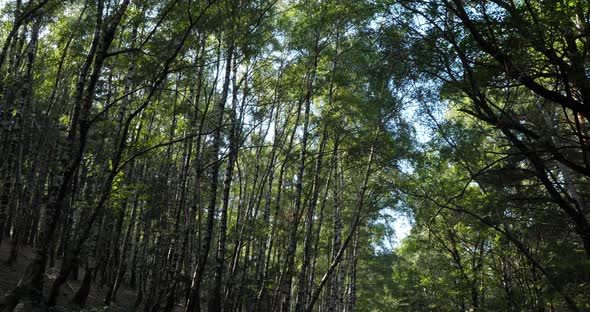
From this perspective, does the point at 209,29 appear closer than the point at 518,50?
No

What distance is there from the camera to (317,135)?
49.4ft

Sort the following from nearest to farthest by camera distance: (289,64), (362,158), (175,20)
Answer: (175,20), (362,158), (289,64)

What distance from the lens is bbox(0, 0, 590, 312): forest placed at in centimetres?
507

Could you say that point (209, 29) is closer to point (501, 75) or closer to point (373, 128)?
point (373, 128)

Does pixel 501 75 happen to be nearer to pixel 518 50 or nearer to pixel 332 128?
pixel 518 50

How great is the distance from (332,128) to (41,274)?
35.1 ft

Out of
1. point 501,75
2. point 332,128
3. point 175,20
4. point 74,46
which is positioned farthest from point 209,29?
point 501,75

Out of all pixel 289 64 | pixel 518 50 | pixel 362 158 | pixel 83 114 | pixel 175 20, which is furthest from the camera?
pixel 289 64

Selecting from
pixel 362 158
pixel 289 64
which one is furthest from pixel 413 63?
pixel 289 64

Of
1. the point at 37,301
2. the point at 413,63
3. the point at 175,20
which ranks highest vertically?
the point at 175,20

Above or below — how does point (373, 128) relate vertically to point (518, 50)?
above

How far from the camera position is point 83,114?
7.27 meters

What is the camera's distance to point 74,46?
15.8 metres

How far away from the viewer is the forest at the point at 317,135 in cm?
507
